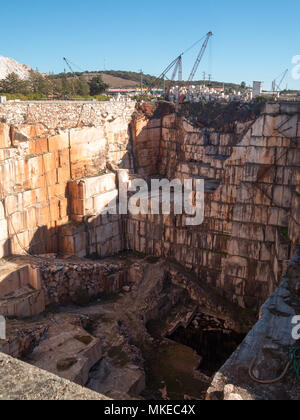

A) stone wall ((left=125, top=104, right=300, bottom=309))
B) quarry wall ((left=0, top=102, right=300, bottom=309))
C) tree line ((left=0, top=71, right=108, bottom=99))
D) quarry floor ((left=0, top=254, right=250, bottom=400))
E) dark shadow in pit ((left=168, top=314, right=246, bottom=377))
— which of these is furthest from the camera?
tree line ((left=0, top=71, right=108, bottom=99))

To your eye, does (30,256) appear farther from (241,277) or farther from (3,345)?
(241,277)

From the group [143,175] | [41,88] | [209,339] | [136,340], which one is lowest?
[209,339]

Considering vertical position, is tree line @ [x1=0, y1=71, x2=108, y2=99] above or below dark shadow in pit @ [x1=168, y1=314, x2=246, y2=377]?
above

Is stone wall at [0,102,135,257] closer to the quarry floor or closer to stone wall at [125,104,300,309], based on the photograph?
the quarry floor

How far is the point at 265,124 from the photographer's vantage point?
16.8 m

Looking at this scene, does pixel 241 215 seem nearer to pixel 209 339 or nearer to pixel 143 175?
pixel 209 339

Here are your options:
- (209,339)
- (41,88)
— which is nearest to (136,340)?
(209,339)

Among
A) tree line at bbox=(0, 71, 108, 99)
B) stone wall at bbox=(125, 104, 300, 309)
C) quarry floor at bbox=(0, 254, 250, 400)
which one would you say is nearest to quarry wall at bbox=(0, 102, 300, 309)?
stone wall at bbox=(125, 104, 300, 309)

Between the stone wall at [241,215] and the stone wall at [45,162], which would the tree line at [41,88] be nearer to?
the stone wall at [45,162]

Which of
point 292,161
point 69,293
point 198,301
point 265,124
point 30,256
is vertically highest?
point 265,124

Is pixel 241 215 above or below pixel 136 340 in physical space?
above

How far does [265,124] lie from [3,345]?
43.0 ft

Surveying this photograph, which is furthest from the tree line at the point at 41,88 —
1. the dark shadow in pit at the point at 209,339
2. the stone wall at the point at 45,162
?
the dark shadow in pit at the point at 209,339

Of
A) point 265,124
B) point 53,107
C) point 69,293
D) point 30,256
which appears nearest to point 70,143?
point 53,107
